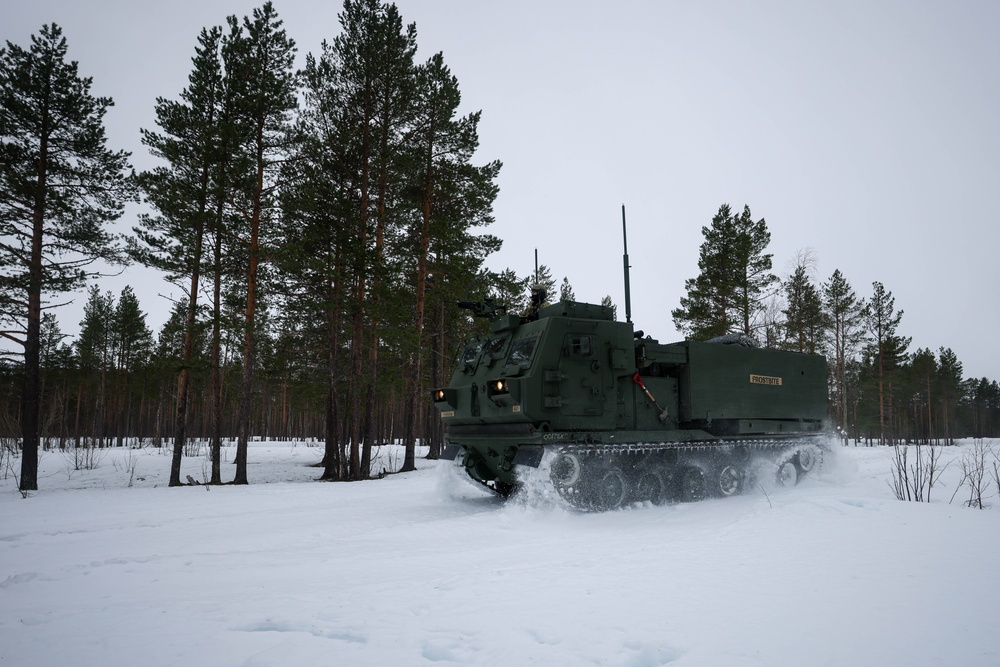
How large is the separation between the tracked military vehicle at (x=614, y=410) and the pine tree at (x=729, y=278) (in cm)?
1500

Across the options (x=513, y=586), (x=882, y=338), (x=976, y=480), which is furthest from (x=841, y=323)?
(x=513, y=586)

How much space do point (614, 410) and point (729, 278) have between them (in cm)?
1903

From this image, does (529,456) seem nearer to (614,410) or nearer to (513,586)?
(614,410)

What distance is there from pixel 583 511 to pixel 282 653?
624 centimetres

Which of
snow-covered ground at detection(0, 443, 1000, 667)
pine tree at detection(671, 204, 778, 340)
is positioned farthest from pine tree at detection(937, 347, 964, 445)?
snow-covered ground at detection(0, 443, 1000, 667)

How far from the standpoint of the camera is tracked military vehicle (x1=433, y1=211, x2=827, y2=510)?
904 centimetres

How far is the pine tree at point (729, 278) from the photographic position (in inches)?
1032

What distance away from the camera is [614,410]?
9.70 m

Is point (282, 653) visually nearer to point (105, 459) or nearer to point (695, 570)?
point (695, 570)

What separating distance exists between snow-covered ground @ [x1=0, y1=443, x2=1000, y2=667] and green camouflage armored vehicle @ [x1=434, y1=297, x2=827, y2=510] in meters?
0.79

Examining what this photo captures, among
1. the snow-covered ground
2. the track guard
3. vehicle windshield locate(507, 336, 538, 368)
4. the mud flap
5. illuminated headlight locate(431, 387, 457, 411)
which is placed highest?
vehicle windshield locate(507, 336, 538, 368)

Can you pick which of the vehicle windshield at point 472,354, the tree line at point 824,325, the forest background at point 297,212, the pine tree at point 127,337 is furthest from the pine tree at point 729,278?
the pine tree at point 127,337

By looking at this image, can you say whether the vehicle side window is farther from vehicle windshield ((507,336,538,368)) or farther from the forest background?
the forest background

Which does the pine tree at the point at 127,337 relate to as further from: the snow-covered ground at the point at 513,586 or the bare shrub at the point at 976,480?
the bare shrub at the point at 976,480
